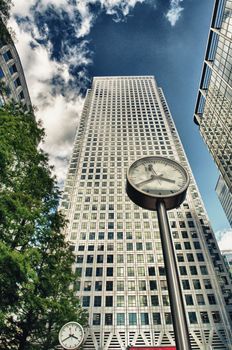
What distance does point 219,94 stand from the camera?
124 feet

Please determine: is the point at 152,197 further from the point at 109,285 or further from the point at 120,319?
the point at 109,285

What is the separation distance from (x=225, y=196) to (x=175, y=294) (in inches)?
3216

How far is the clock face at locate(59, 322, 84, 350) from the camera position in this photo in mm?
6066

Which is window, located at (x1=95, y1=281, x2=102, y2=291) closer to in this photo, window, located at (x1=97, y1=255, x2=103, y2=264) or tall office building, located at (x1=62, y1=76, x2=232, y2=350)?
tall office building, located at (x1=62, y1=76, x2=232, y2=350)

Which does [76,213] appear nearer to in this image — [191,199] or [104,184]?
[104,184]

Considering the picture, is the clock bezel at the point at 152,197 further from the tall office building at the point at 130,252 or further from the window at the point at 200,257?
the window at the point at 200,257

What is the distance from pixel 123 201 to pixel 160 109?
36047 mm

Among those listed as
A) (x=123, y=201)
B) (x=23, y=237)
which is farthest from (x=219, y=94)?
(x=23, y=237)

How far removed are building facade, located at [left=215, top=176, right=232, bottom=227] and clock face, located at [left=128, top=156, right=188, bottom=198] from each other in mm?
73315

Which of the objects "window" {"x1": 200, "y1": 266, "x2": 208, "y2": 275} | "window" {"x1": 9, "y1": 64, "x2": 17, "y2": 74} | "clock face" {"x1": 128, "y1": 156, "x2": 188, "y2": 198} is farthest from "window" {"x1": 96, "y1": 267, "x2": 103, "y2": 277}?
"clock face" {"x1": 128, "y1": 156, "x2": 188, "y2": 198}

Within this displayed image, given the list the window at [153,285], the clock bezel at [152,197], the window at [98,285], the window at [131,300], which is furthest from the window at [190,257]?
the clock bezel at [152,197]

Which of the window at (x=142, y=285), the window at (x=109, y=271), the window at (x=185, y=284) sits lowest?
the window at (x=109, y=271)

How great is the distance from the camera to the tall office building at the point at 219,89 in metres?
33.4

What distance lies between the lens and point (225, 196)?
7662 cm
